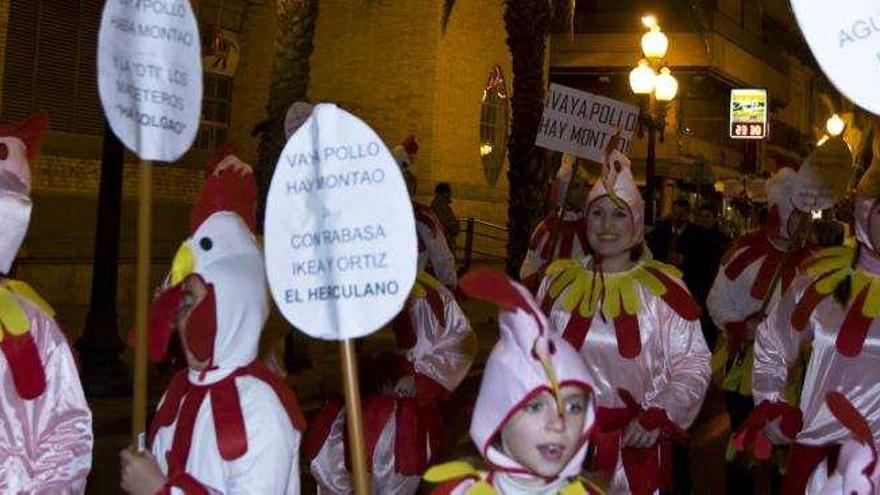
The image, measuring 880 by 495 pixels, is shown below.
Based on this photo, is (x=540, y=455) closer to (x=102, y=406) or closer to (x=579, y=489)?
(x=579, y=489)

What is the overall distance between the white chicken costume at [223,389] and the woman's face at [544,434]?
2.42ft

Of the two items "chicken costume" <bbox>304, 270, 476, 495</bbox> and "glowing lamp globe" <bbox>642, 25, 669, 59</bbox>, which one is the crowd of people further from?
"glowing lamp globe" <bbox>642, 25, 669, 59</bbox>

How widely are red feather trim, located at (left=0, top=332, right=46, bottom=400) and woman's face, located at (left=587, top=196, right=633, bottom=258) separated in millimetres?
2653

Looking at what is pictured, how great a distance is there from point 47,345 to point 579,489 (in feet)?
→ 5.64

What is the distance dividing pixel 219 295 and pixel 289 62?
983 centimetres

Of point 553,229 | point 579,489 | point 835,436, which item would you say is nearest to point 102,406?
point 553,229

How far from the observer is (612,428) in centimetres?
497

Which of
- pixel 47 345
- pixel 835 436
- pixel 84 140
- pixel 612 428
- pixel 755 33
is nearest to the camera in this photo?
pixel 47 345

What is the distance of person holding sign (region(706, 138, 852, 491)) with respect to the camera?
7.27 metres

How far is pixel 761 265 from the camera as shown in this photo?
7.54 m

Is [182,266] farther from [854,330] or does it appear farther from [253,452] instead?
A: [854,330]

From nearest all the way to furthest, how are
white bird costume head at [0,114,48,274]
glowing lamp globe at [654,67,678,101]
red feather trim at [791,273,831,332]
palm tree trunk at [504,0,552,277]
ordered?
1. white bird costume head at [0,114,48,274]
2. red feather trim at [791,273,831,332]
3. palm tree trunk at [504,0,552,277]
4. glowing lamp globe at [654,67,678,101]

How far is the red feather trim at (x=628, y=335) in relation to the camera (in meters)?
5.10

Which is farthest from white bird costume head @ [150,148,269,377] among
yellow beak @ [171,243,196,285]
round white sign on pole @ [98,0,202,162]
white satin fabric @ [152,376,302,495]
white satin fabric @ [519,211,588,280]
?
white satin fabric @ [519,211,588,280]
